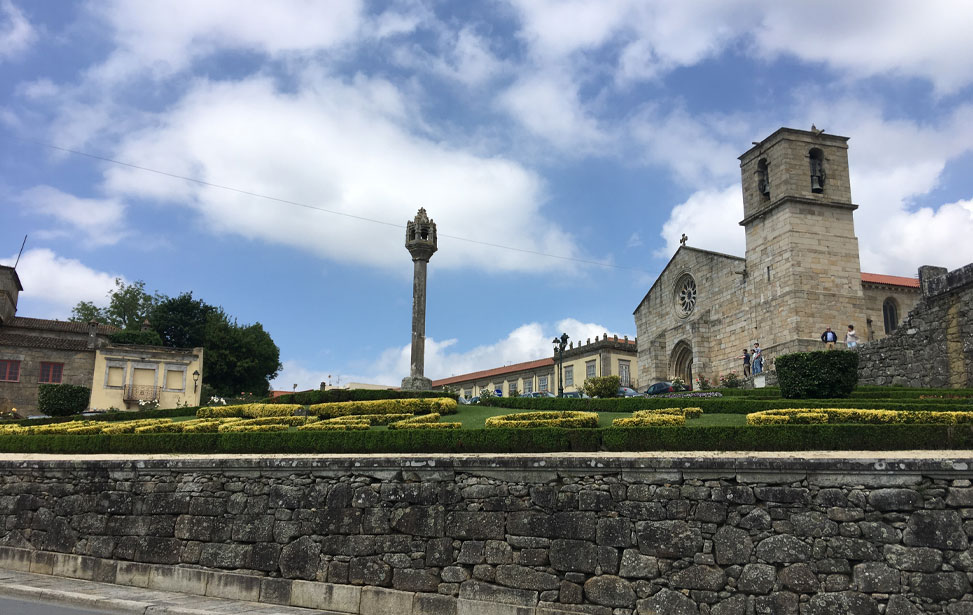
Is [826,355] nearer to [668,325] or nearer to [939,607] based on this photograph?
[939,607]

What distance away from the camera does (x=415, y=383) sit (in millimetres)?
23312

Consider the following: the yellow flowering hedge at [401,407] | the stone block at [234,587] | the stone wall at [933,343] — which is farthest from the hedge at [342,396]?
the stone wall at [933,343]

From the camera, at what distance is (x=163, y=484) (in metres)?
12.0

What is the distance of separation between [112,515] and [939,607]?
40.3ft

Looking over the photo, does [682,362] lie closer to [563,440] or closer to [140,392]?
[140,392]

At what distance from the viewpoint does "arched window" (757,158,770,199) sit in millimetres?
34772

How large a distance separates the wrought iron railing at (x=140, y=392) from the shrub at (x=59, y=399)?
1301cm

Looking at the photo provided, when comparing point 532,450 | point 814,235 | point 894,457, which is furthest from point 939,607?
point 814,235

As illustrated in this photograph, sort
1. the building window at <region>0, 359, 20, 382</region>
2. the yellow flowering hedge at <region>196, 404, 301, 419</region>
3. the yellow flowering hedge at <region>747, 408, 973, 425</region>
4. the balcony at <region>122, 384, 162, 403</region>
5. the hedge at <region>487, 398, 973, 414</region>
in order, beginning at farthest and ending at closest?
the balcony at <region>122, 384, 162, 403</region> → the building window at <region>0, 359, 20, 382</region> → the yellow flowering hedge at <region>196, 404, 301, 419</region> → the hedge at <region>487, 398, 973, 414</region> → the yellow flowering hedge at <region>747, 408, 973, 425</region>

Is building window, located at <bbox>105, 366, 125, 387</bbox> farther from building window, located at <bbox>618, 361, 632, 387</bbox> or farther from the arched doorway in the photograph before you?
building window, located at <bbox>618, 361, 632, 387</bbox>

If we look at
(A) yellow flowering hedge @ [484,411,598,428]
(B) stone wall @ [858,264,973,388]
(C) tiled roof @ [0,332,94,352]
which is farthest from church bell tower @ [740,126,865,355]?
(C) tiled roof @ [0,332,94,352]

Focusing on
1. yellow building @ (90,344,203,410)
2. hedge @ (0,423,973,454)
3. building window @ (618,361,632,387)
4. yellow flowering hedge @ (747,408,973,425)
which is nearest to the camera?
hedge @ (0,423,973,454)

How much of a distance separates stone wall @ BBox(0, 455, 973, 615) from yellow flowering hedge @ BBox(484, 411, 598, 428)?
2.71m

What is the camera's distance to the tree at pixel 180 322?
49781mm
